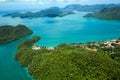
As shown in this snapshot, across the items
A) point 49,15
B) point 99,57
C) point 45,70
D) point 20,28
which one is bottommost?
point 49,15

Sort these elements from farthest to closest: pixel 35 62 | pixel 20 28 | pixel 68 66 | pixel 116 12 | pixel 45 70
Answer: pixel 116 12, pixel 20 28, pixel 35 62, pixel 45 70, pixel 68 66

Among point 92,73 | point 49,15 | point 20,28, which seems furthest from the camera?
point 49,15

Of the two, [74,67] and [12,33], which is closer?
[74,67]

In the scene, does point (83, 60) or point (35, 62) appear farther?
point (35, 62)

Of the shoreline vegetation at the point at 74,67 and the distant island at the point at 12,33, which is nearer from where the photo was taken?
the shoreline vegetation at the point at 74,67

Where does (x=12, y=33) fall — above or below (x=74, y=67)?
below

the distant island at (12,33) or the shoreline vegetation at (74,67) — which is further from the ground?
the shoreline vegetation at (74,67)

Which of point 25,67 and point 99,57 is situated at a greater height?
point 99,57

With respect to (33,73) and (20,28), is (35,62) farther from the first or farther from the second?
(20,28)

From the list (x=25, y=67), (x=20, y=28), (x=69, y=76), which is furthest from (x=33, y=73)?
(x=20, y=28)

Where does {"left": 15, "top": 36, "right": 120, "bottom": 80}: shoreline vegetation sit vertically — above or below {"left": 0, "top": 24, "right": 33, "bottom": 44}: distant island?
above

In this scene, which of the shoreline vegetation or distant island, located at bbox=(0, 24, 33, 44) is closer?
the shoreline vegetation
